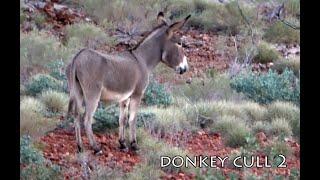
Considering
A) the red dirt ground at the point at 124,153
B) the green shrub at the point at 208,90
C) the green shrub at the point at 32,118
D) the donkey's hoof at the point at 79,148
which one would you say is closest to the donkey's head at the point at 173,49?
the green shrub at the point at 208,90

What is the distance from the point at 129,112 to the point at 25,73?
103cm

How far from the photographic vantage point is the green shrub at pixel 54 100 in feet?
21.4

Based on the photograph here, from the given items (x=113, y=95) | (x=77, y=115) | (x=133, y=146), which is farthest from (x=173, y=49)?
(x=77, y=115)

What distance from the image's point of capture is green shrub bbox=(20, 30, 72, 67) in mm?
6555

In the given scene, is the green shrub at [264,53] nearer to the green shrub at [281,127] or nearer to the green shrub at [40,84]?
the green shrub at [281,127]

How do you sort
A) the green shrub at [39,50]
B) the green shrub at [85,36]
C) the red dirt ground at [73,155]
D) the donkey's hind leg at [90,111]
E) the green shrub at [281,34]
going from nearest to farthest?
the donkey's hind leg at [90,111] → the red dirt ground at [73,155] → the green shrub at [39,50] → the green shrub at [85,36] → the green shrub at [281,34]

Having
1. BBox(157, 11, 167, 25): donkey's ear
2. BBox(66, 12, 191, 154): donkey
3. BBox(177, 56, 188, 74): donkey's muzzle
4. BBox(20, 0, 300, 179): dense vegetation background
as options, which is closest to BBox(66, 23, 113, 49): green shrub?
BBox(20, 0, 300, 179): dense vegetation background

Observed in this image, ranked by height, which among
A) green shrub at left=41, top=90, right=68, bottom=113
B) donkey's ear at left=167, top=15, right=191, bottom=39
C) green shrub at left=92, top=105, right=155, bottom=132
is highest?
donkey's ear at left=167, top=15, right=191, bottom=39

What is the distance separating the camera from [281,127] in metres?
6.64

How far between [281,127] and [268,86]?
0.42 m

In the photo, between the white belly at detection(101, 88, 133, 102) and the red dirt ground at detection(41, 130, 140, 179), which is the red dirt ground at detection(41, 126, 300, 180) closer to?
the red dirt ground at detection(41, 130, 140, 179)

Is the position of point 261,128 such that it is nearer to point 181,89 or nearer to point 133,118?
point 181,89

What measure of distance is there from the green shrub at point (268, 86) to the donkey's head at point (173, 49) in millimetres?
529

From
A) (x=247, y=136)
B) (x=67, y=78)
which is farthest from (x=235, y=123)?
→ (x=67, y=78)
